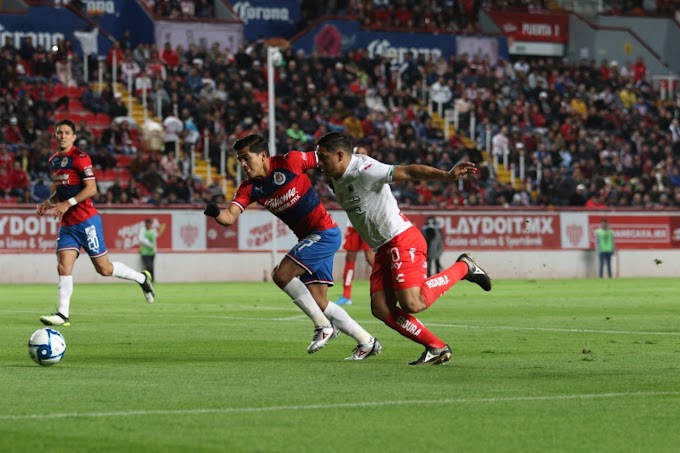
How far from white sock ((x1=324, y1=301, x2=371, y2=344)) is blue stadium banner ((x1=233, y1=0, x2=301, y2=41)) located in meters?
38.9

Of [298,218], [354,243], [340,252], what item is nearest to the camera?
[298,218]

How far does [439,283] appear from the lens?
468 inches

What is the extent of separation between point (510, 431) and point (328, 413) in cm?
124

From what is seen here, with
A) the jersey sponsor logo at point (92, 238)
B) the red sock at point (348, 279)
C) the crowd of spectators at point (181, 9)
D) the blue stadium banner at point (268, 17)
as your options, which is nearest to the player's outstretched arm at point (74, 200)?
the jersey sponsor logo at point (92, 238)

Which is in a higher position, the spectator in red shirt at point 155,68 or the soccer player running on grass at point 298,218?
the spectator in red shirt at point 155,68

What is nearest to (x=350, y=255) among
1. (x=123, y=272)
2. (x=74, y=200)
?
(x=123, y=272)

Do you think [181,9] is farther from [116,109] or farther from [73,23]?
[116,109]

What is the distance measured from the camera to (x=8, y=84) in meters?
39.9

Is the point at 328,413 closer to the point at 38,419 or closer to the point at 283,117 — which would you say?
the point at 38,419

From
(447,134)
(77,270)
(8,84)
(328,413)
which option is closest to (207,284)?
(77,270)

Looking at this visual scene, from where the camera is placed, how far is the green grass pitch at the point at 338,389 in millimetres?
7223

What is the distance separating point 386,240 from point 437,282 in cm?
57

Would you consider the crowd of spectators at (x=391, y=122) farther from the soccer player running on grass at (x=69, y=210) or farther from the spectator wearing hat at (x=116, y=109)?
the soccer player running on grass at (x=69, y=210)

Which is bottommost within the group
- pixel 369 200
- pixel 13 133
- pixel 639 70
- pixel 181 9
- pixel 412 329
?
pixel 412 329
